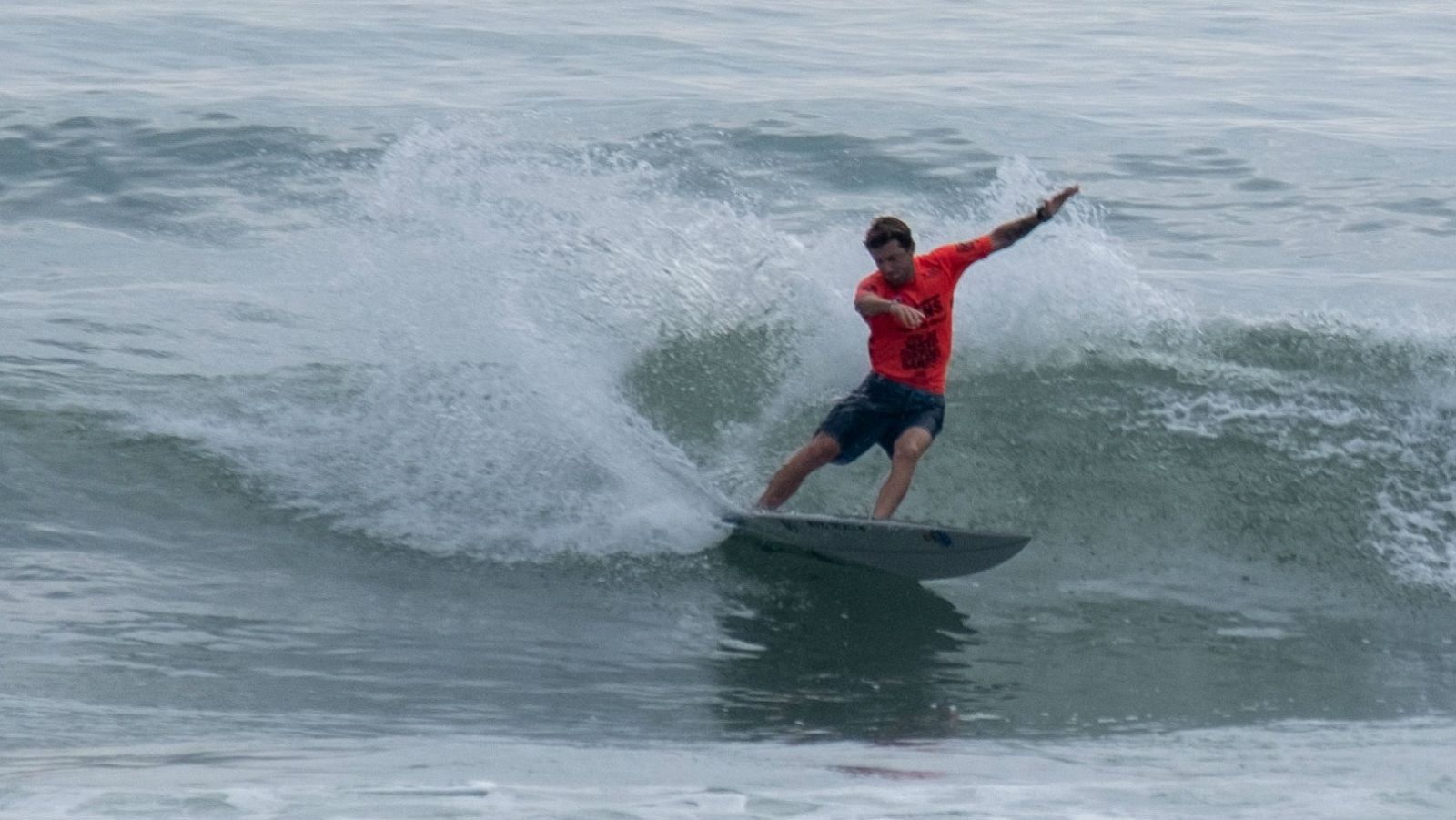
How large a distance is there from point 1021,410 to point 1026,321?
1.03 metres

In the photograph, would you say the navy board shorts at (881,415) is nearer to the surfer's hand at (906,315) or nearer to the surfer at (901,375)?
the surfer at (901,375)

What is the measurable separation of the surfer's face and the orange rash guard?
0.04 m

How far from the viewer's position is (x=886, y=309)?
8.09 metres

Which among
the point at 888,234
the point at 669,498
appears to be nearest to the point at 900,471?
the point at 888,234

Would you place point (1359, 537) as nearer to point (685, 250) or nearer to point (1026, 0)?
point (685, 250)

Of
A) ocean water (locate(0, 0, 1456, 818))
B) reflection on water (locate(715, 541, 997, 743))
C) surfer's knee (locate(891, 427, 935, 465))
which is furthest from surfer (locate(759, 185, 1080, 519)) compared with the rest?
ocean water (locate(0, 0, 1456, 818))

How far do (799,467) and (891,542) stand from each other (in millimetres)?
630

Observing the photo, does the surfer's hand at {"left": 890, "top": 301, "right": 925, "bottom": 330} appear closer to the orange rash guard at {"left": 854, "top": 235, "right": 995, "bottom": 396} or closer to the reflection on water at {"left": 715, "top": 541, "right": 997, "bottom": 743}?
the orange rash guard at {"left": 854, "top": 235, "right": 995, "bottom": 396}

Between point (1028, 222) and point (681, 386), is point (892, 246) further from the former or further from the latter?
point (681, 386)

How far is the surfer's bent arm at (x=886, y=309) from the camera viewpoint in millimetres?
7934

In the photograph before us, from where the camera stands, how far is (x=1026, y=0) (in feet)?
123

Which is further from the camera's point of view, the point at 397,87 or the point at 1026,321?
the point at 397,87

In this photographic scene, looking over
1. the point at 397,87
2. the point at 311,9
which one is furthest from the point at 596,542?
the point at 311,9

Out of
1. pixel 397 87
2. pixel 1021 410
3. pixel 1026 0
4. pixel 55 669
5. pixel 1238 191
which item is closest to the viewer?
pixel 55 669
